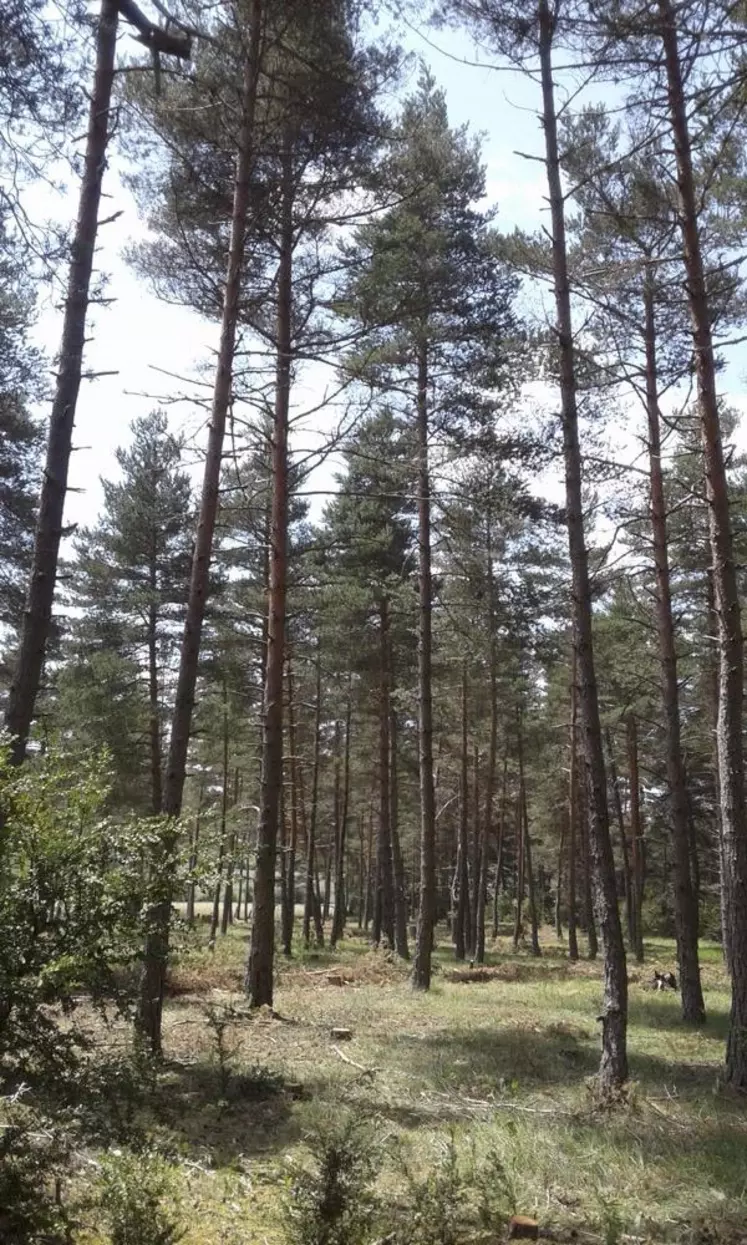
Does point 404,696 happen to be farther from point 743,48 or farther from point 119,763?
point 743,48

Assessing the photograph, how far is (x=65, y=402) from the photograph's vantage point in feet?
24.0

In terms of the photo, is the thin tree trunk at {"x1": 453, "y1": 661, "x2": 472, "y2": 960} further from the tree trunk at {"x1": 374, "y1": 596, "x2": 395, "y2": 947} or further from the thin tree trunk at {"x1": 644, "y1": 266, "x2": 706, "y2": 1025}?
the thin tree trunk at {"x1": 644, "y1": 266, "x2": 706, "y2": 1025}

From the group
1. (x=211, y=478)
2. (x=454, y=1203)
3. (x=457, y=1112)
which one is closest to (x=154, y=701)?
(x=211, y=478)

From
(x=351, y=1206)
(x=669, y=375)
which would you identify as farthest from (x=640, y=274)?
(x=351, y=1206)

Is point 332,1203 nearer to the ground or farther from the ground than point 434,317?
nearer to the ground

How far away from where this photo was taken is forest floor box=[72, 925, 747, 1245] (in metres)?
4.68

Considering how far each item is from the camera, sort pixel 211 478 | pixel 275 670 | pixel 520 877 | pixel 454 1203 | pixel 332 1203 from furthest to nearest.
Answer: pixel 520 877, pixel 275 670, pixel 211 478, pixel 454 1203, pixel 332 1203

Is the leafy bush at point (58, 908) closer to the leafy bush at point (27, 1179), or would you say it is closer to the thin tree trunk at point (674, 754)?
the leafy bush at point (27, 1179)

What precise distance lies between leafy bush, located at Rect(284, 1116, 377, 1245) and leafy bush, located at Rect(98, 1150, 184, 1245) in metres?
0.53

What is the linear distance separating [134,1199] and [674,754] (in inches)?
407

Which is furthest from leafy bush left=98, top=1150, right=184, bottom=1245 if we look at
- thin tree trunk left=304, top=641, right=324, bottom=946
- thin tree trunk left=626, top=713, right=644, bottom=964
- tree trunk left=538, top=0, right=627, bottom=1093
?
thin tree trunk left=626, top=713, right=644, bottom=964

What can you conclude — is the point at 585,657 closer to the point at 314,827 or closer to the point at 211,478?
the point at 211,478

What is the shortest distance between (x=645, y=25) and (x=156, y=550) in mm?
15894

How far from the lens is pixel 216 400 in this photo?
9.54 meters
